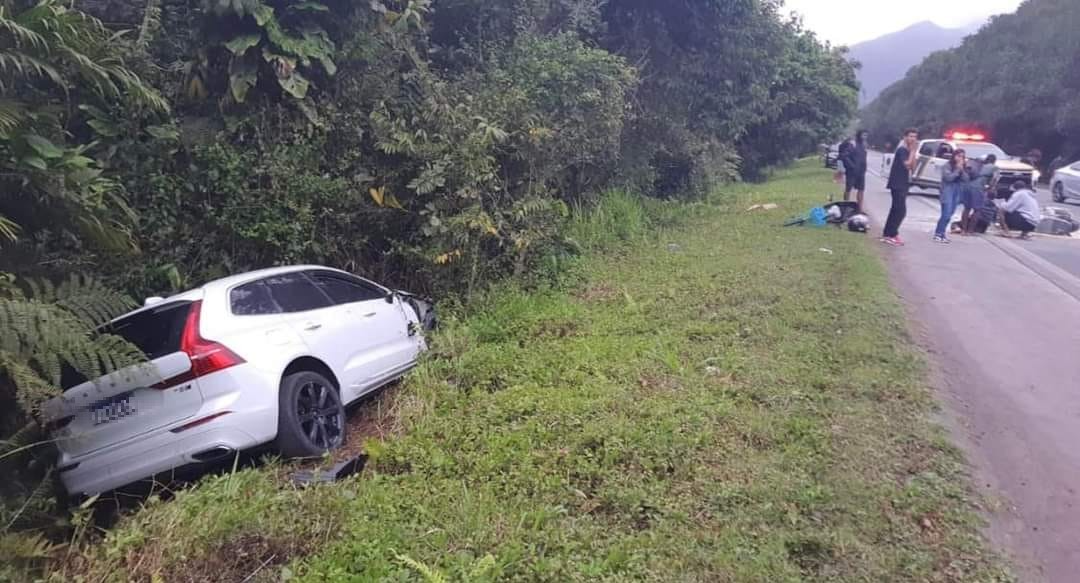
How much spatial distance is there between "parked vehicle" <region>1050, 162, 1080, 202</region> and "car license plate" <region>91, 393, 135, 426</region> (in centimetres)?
2445

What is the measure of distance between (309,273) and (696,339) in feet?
11.8

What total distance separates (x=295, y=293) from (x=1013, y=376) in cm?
597

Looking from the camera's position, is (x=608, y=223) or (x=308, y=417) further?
(x=608, y=223)

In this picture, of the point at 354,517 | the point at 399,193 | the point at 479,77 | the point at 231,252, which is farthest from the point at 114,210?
the point at 479,77

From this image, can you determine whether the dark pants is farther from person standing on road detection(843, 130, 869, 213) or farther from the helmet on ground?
person standing on road detection(843, 130, 869, 213)

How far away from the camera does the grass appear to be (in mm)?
3805

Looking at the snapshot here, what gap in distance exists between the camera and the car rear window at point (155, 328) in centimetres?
530

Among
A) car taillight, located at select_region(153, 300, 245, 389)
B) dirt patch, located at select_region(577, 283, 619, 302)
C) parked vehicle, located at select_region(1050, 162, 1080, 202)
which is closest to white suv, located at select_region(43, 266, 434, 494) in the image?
car taillight, located at select_region(153, 300, 245, 389)

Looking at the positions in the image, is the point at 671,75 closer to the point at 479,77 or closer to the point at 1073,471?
the point at 479,77

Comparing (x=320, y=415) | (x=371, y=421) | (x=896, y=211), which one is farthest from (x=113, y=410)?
(x=896, y=211)

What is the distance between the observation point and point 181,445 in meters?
5.10

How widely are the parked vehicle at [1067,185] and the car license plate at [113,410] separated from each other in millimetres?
24448

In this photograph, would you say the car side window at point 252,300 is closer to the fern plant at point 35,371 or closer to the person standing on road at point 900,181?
the fern plant at point 35,371

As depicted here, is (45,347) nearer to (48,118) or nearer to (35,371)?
(35,371)
